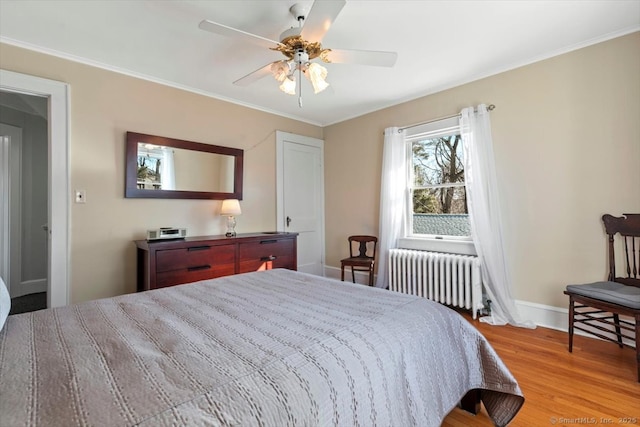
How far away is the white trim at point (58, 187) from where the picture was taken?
7.99 feet

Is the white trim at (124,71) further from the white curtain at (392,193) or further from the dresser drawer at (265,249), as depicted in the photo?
the dresser drawer at (265,249)

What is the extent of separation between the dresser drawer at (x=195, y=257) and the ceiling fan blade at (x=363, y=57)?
6.60ft

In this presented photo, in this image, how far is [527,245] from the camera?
277 cm

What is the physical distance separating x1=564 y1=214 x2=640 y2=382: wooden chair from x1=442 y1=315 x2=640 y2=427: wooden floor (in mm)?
147

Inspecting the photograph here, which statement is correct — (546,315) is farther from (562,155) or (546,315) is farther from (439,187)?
(439,187)

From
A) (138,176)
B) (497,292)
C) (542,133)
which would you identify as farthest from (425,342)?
(138,176)

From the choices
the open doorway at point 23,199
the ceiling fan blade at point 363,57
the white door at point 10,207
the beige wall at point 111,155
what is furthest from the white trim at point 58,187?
the ceiling fan blade at point 363,57

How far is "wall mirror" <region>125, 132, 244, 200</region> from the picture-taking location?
2.87m

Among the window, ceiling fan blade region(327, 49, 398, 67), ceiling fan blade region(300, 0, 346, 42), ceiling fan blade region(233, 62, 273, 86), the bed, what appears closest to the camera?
the bed

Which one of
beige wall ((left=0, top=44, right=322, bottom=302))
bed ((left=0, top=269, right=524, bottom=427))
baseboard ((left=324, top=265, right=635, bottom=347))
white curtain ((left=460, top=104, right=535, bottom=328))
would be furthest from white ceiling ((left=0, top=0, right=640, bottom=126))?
baseboard ((left=324, top=265, right=635, bottom=347))

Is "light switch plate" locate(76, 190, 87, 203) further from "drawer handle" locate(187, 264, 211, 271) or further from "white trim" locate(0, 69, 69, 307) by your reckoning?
Answer: "drawer handle" locate(187, 264, 211, 271)

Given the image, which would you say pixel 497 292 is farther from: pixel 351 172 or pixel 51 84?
→ pixel 51 84

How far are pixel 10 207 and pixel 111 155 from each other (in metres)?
2.07

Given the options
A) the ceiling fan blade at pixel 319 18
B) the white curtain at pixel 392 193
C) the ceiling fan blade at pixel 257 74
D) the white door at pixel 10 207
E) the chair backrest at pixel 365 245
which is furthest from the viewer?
the chair backrest at pixel 365 245
